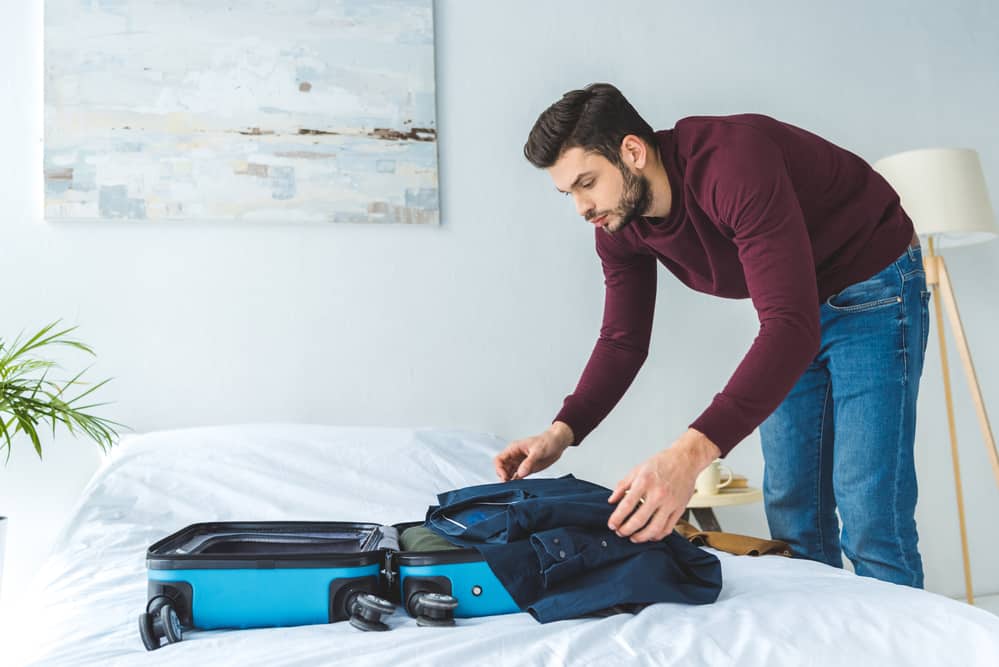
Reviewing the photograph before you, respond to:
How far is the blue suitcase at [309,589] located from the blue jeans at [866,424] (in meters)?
0.70

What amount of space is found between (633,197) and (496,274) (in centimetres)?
116

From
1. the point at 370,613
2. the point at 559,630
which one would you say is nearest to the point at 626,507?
the point at 559,630

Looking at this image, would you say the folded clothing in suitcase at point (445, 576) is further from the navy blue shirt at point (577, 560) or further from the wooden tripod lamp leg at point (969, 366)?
the wooden tripod lamp leg at point (969, 366)

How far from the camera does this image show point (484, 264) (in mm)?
2494

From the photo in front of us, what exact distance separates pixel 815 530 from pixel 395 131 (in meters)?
1.58

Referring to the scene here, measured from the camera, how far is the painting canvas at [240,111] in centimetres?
222

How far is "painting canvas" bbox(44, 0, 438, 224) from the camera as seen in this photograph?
2.22 m

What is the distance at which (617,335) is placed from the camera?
1.56 m

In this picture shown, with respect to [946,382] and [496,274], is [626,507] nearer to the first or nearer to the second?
[496,274]

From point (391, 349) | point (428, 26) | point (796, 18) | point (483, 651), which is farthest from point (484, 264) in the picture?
point (483, 651)

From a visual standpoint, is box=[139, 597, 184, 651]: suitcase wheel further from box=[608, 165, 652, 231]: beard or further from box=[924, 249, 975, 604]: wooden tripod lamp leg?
box=[924, 249, 975, 604]: wooden tripod lamp leg

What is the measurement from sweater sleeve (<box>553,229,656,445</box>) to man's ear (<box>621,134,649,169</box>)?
0.22m

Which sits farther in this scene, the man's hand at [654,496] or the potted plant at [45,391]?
the potted plant at [45,391]

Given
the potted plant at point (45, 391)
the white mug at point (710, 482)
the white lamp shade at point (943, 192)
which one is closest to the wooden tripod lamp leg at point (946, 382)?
the white lamp shade at point (943, 192)
